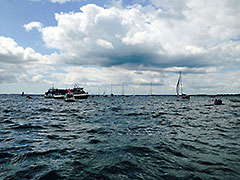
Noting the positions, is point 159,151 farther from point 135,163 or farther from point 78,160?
point 78,160

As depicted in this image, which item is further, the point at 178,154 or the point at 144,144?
the point at 144,144

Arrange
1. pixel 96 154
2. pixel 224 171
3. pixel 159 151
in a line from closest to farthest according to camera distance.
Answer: pixel 224 171, pixel 96 154, pixel 159 151

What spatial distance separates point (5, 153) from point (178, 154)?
908 cm

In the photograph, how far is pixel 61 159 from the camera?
7836 millimetres

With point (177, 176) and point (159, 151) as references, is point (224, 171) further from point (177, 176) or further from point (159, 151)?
point (159, 151)

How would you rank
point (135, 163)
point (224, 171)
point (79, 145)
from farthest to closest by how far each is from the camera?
point (79, 145), point (135, 163), point (224, 171)

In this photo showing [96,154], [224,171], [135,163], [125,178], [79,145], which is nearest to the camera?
[125,178]

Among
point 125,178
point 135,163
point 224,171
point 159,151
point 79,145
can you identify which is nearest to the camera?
point 125,178

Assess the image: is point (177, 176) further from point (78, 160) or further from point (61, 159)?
point (61, 159)

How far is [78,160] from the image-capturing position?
7.64 metres

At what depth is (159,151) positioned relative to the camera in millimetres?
9188

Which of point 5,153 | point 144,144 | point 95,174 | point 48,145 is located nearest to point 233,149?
point 144,144

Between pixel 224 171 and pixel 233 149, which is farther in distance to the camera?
pixel 233 149

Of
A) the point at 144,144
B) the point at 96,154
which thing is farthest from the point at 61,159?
the point at 144,144
